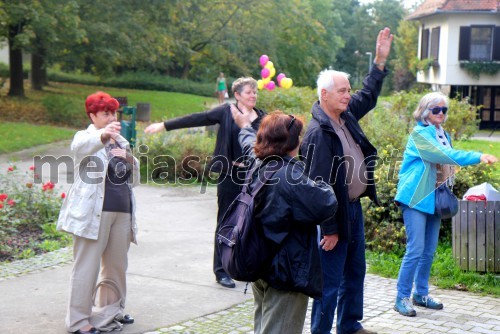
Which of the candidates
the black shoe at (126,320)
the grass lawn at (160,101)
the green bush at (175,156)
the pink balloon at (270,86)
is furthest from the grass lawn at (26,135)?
the black shoe at (126,320)

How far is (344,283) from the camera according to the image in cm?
554

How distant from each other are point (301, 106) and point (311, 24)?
34270 mm

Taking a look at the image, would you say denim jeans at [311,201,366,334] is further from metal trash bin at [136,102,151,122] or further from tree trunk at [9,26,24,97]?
tree trunk at [9,26,24,97]

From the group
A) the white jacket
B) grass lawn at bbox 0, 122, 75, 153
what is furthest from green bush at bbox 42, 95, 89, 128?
the white jacket

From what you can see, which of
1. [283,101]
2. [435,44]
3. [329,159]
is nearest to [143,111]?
[283,101]

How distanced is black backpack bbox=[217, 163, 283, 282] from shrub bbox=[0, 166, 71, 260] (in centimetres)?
468

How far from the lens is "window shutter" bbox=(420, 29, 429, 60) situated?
1569 inches

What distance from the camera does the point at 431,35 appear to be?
3928 centimetres

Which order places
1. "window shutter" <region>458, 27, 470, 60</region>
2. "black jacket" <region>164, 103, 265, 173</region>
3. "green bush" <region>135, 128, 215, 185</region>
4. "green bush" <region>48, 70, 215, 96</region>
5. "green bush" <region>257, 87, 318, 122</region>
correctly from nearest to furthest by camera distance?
"black jacket" <region>164, 103, 265, 173</region> → "green bush" <region>135, 128, 215, 185</region> → "green bush" <region>257, 87, 318, 122</region> → "window shutter" <region>458, 27, 470, 60</region> → "green bush" <region>48, 70, 215, 96</region>

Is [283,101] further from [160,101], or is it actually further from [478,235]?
[160,101]

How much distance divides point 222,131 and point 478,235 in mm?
2823

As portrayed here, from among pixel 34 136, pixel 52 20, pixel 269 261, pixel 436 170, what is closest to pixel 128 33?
pixel 52 20

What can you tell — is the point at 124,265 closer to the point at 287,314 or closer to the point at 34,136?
the point at 287,314

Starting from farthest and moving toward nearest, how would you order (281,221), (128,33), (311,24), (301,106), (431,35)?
(311,24), (431,35), (128,33), (301,106), (281,221)
